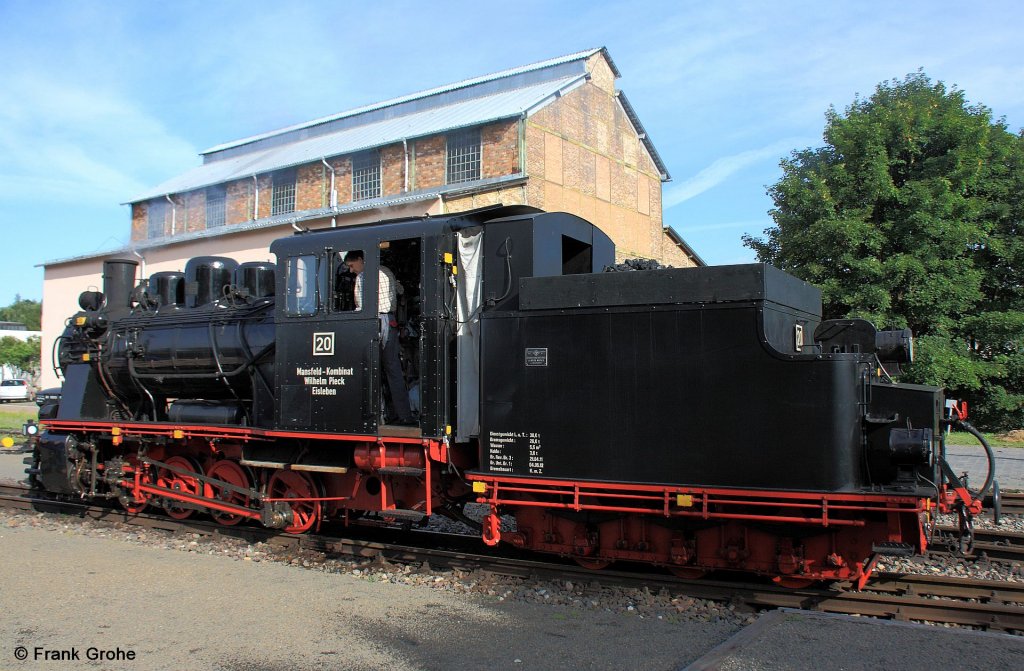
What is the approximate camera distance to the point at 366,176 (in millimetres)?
29609

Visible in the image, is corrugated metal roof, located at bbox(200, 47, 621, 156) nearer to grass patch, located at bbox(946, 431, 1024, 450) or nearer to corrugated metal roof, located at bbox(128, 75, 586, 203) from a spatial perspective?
corrugated metal roof, located at bbox(128, 75, 586, 203)

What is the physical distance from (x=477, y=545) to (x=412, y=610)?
2051mm

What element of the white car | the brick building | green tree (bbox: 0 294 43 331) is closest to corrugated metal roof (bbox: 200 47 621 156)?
the brick building

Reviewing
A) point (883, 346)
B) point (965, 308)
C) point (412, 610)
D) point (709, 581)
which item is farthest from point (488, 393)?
point (965, 308)

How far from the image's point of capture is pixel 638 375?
5828 mm

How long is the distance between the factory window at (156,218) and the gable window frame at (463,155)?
1647 centimetres

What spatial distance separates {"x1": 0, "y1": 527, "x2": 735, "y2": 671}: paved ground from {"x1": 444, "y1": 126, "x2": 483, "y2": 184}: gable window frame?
2117 cm

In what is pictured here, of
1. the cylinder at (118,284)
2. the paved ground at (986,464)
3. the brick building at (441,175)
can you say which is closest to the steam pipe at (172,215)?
the brick building at (441,175)

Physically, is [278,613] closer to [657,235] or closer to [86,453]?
[86,453]

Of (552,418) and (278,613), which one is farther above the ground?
(552,418)

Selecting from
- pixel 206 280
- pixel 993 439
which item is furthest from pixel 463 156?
pixel 993 439

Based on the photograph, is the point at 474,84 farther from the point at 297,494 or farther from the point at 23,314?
the point at 23,314

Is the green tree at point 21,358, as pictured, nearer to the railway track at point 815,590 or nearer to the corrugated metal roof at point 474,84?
the corrugated metal roof at point 474,84

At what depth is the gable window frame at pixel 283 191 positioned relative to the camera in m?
31.3
